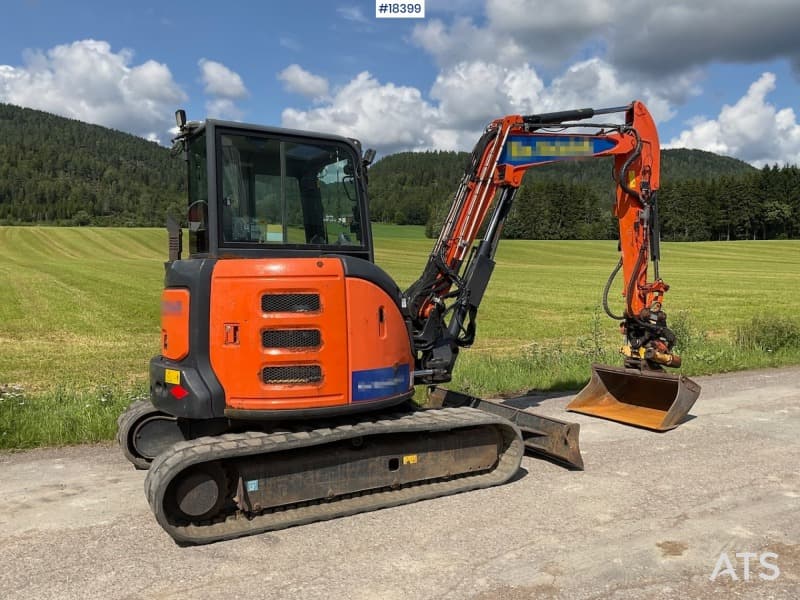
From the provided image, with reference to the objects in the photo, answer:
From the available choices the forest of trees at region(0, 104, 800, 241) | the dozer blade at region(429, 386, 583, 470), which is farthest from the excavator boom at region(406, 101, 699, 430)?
the forest of trees at region(0, 104, 800, 241)

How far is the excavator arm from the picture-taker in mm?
7254

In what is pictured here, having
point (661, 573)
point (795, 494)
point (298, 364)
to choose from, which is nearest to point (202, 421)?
point (298, 364)

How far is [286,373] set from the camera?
17.3 feet

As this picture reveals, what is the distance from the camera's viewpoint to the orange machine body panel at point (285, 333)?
517cm

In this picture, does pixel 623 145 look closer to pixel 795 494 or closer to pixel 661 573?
pixel 795 494

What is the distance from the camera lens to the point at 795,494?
566cm

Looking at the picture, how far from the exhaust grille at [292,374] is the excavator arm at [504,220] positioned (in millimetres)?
1837

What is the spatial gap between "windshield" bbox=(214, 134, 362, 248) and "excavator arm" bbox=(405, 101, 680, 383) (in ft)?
4.97

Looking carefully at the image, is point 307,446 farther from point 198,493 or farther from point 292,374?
point 198,493

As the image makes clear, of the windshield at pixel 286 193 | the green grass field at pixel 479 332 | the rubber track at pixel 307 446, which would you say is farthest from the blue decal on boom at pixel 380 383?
the green grass field at pixel 479 332

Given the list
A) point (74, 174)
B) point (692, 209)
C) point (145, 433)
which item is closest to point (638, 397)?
Result: point (145, 433)

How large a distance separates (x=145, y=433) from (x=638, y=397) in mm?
5917

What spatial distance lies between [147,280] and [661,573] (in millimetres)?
34506

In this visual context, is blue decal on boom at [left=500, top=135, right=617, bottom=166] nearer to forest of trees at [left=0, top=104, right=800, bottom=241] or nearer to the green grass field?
the green grass field
